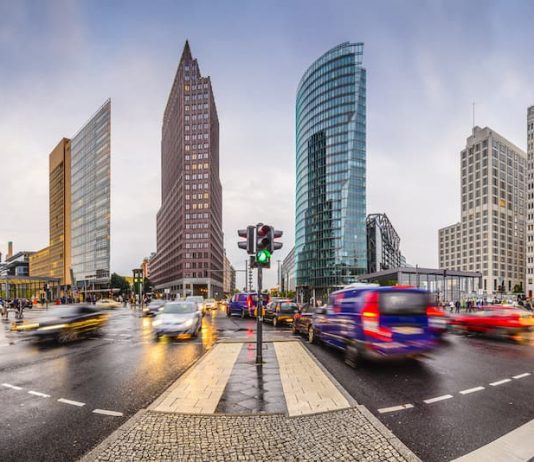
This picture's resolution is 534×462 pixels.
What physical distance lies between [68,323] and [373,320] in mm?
12071

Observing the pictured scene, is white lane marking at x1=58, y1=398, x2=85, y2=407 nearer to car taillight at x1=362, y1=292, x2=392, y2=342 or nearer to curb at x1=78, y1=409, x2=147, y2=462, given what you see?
curb at x1=78, y1=409, x2=147, y2=462

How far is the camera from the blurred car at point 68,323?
13609mm

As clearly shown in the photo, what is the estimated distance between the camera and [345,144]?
109 m

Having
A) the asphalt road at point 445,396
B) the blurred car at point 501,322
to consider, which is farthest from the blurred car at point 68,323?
the blurred car at point 501,322

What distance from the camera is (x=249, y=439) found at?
4.33m

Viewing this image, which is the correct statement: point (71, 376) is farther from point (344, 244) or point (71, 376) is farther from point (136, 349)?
point (344, 244)

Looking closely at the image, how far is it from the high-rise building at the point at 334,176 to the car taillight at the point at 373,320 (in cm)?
9952

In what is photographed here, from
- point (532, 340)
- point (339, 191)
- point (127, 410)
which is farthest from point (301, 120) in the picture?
point (127, 410)

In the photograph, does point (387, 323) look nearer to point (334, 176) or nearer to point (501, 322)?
point (501, 322)

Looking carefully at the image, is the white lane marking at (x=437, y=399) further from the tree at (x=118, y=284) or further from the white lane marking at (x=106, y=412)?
the tree at (x=118, y=284)

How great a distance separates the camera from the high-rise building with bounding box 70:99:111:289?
117625 millimetres

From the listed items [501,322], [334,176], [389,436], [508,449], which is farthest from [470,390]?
[334,176]

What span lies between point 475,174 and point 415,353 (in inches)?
6101

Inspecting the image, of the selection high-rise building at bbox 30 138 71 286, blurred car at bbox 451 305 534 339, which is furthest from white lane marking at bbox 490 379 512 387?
high-rise building at bbox 30 138 71 286
